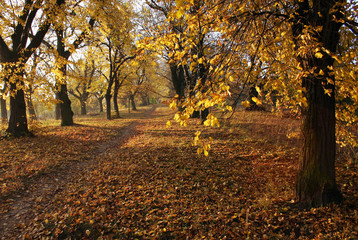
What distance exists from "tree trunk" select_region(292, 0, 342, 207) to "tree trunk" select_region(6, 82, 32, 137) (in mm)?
11518

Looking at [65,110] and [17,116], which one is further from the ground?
[65,110]

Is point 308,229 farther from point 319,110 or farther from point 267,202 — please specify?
point 319,110

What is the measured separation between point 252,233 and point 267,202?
1.02 m

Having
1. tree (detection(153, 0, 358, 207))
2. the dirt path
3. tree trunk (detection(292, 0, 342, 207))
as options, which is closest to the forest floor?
the dirt path

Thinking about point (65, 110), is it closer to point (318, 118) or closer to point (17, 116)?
point (17, 116)

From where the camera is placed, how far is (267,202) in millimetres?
4352

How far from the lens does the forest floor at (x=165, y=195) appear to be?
12.2 feet

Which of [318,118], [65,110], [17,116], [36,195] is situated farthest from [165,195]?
[65,110]

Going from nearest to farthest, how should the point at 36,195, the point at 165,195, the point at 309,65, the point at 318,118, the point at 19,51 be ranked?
the point at 309,65
the point at 318,118
the point at 165,195
the point at 36,195
the point at 19,51

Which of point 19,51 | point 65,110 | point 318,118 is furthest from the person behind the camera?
point 65,110

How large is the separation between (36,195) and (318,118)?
Result: 6897 mm

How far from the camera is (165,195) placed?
194 inches

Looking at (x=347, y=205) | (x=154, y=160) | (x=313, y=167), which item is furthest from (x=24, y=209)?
(x=347, y=205)

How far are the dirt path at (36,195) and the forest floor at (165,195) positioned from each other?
0.02 meters
